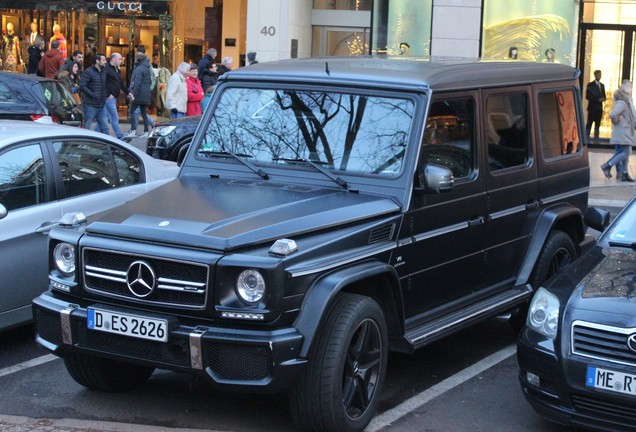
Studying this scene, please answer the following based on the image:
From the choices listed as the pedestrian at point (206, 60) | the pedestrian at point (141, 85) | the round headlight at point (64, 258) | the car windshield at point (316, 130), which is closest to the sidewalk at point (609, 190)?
the pedestrian at point (206, 60)

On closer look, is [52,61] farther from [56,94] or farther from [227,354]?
[227,354]

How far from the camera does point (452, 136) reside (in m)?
6.76

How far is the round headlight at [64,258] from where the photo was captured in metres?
5.74

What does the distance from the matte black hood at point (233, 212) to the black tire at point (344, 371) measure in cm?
50

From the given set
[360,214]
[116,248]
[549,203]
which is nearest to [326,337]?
[360,214]

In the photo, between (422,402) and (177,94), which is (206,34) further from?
(422,402)

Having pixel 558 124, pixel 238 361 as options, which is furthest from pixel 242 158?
pixel 558 124

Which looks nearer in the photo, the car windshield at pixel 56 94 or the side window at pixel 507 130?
the side window at pixel 507 130

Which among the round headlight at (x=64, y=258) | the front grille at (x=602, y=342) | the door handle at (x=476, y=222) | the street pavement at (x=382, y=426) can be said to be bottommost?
the street pavement at (x=382, y=426)

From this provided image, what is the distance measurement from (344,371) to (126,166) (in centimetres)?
353

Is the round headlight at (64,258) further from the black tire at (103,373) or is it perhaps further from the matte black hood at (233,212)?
the black tire at (103,373)

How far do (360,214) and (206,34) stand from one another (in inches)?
886

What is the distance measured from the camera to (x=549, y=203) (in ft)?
25.8

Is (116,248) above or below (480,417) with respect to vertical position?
above
